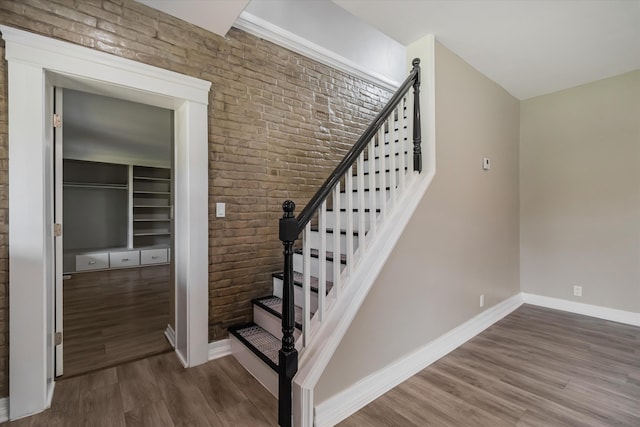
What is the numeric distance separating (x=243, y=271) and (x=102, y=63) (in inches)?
70.1

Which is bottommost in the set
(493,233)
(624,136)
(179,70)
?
(493,233)

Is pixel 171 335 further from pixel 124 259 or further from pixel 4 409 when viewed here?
pixel 124 259

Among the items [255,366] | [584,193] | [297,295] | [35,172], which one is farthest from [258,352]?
[584,193]

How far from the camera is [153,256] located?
243 inches

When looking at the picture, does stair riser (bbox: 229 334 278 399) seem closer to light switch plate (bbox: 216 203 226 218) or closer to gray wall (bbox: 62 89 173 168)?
light switch plate (bbox: 216 203 226 218)

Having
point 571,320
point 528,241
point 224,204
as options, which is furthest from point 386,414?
point 528,241

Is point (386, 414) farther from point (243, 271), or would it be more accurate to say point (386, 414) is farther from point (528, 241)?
point (528, 241)

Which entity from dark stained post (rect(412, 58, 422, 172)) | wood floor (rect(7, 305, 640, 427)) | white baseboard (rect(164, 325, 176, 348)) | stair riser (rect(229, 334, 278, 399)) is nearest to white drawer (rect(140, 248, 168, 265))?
white baseboard (rect(164, 325, 176, 348))

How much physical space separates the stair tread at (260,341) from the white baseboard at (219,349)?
0.35 ft

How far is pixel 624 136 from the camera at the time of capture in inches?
119

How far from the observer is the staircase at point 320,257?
Result: 5.19 feet

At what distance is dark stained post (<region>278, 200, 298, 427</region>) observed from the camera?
1.55 meters

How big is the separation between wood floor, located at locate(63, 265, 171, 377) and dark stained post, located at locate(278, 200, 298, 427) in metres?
1.46

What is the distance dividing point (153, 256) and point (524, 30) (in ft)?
22.8
